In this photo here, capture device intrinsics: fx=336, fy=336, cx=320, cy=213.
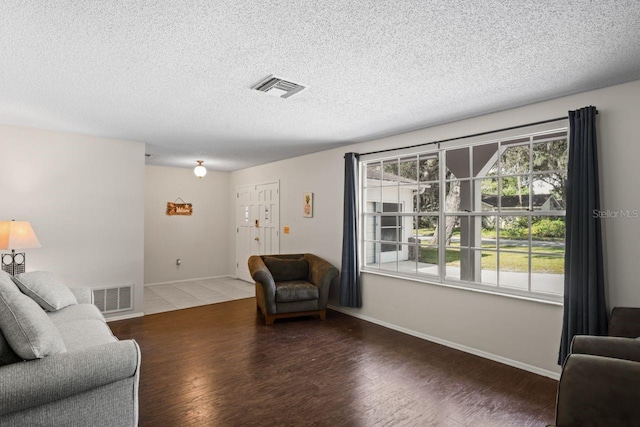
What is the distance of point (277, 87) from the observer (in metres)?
2.72

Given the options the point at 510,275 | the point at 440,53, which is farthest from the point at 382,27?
the point at 510,275

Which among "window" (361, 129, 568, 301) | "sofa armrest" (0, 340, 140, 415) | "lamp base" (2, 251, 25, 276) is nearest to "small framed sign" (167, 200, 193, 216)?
"lamp base" (2, 251, 25, 276)

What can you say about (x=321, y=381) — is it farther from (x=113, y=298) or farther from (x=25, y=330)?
(x=113, y=298)

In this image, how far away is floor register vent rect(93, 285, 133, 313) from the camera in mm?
4410

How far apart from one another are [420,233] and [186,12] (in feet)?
11.0

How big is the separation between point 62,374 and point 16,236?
2639 millimetres

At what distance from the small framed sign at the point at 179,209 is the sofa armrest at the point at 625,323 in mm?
6865

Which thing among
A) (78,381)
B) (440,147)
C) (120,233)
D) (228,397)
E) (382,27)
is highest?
(382,27)

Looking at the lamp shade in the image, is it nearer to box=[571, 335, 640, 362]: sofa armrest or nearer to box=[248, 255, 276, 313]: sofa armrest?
box=[248, 255, 276, 313]: sofa armrest

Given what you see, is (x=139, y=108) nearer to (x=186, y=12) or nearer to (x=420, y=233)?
(x=186, y=12)

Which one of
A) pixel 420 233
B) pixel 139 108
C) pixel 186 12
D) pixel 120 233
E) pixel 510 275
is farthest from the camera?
pixel 120 233

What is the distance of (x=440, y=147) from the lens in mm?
3777

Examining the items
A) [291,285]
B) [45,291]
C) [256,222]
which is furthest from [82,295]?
[256,222]

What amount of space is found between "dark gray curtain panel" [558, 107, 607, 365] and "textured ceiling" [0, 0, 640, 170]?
0.42 meters
